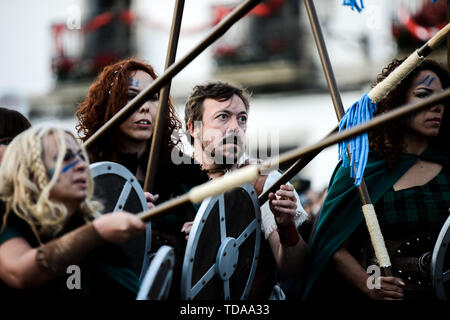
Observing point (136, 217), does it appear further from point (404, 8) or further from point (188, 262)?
point (404, 8)

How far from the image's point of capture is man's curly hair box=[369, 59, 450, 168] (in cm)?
314

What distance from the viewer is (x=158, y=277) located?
215 centimetres

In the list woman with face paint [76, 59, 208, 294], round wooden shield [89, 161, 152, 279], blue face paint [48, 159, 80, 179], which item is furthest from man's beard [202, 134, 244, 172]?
blue face paint [48, 159, 80, 179]

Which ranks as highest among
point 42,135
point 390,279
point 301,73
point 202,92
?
point 301,73

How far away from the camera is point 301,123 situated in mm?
11039

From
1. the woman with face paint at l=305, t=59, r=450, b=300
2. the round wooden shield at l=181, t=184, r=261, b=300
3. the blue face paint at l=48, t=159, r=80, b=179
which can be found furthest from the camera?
the woman with face paint at l=305, t=59, r=450, b=300

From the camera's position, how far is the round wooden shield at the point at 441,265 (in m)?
2.69

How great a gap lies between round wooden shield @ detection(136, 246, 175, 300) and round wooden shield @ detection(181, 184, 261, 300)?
19 cm

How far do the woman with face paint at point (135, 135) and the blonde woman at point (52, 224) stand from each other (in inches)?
28.4

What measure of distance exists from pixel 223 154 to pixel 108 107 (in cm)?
53

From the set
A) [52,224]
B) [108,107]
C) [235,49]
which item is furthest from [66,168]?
[235,49]

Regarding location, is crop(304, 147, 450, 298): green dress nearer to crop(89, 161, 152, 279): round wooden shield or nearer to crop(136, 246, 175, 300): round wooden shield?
crop(89, 161, 152, 279): round wooden shield

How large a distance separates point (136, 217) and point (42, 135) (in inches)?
15.8
